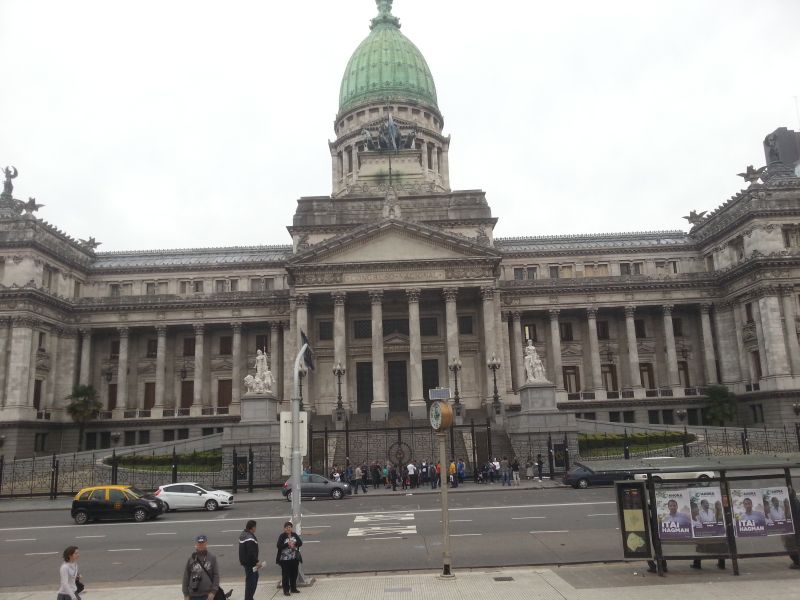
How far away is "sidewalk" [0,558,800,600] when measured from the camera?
41.5ft

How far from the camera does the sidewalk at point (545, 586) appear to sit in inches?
498

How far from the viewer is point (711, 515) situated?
46.3ft

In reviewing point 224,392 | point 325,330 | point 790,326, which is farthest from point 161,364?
point 790,326

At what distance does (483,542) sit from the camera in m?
19.0

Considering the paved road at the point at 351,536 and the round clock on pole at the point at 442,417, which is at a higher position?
the round clock on pole at the point at 442,417

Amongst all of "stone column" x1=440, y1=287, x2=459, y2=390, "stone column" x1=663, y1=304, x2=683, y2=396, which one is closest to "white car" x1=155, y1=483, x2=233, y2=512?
"stone column" x1=440, y1=287, x2=459, y2=390

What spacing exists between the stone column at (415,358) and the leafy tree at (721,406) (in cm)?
2471

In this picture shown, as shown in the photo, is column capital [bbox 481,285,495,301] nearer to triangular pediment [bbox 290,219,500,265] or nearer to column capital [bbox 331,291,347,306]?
triangular pediment [bbox 290,219,500,265]

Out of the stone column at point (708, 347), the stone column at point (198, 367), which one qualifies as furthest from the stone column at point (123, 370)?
the stone column at point (708, 347)

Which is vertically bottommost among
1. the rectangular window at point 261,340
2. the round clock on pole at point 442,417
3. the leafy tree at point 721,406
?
the round clock on pole at point 442,417

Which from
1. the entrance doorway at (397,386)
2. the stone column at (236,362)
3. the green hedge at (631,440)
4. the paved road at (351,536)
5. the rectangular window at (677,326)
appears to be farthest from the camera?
the rectangular window at (677,326)

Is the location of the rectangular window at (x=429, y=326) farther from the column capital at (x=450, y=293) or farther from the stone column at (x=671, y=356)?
the stone column at (x=671, y=356)

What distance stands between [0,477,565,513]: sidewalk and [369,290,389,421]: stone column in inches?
521

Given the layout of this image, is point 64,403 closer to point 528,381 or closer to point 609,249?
point 528,381
